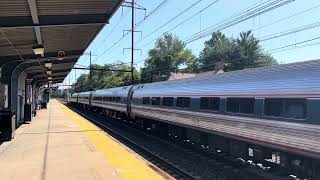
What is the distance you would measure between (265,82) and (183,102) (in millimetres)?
6522

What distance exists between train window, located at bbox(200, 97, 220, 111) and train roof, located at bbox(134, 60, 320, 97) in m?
0.15

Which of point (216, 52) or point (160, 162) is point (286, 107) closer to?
point (160, 162)

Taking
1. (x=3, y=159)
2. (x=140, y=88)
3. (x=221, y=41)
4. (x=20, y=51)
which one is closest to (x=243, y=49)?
(x=221, y=41)

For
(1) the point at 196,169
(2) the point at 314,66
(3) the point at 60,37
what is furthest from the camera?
(3) the point at 60,37

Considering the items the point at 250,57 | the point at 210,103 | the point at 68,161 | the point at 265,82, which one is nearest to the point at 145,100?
the point at 210,103

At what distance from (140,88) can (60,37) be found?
988cm

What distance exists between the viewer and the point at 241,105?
12.4 meters

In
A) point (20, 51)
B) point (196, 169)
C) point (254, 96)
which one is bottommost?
point (196, 169)

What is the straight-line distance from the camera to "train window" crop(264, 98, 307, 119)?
31.8ft

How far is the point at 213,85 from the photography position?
48.8 feet

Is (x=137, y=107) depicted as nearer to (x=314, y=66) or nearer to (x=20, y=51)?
(x=20, y=51)

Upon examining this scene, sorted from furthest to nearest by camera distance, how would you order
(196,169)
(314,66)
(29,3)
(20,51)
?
(20,51) < (196,169) < (29,3) < (314,66)

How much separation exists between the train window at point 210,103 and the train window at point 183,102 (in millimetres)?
1578

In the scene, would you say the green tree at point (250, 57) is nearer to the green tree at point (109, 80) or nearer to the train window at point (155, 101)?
the green tree at point (109, 80)
